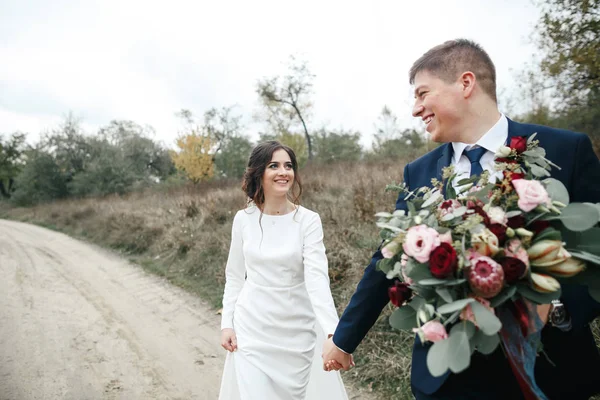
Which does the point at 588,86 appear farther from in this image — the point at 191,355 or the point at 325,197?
the point at 191,355

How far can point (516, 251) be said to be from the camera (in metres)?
1.20

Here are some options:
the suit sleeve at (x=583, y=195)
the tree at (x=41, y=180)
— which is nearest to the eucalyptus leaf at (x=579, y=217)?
the suit sleeve at (x=583, y=195)

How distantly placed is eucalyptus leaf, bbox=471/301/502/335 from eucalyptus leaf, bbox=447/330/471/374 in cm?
6

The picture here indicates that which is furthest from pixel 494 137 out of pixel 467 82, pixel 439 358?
pixel 439 358

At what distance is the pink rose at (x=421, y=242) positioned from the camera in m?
1.20

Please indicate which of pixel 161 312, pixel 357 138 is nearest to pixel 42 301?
pixel 161 312

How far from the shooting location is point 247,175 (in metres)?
3.36

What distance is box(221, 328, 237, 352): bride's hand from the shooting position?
109 inches

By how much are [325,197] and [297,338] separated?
6.40 m

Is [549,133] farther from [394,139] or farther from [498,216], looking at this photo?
[394,139]

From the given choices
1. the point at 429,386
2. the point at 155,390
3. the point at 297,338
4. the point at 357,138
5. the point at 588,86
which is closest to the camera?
the point at 429,386

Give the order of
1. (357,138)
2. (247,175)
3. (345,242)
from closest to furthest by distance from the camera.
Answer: (247,175) < (345,242) < (357,138)

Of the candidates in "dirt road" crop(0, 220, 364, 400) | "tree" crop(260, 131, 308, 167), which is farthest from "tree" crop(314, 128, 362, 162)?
"dirt road" crop(0, 220, 364, 400)

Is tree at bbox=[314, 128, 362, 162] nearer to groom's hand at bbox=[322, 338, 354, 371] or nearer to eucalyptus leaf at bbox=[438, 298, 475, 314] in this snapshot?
groom's hand at bbox=[322, 338, 354, 371]
